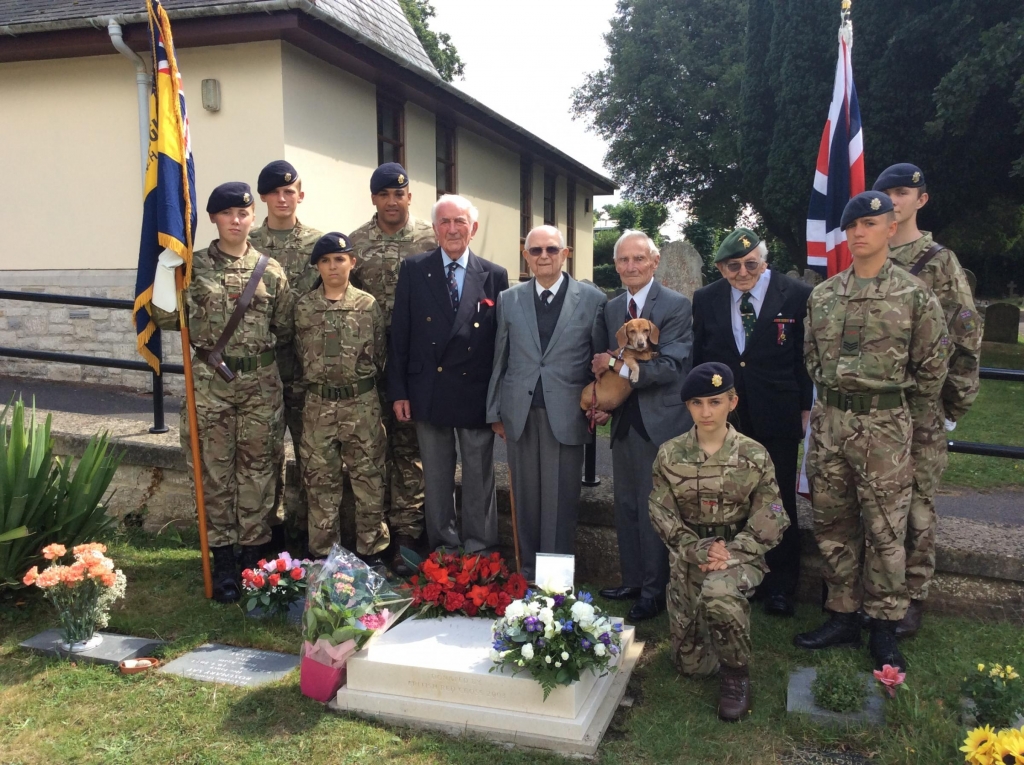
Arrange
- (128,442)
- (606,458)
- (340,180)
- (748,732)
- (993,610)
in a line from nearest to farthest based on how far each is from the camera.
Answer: (748,732)
(993,610)
(128,442)
(606,458)
(340,180)

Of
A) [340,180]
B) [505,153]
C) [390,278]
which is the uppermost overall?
[505,153]

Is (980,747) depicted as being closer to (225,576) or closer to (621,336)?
(621,336)

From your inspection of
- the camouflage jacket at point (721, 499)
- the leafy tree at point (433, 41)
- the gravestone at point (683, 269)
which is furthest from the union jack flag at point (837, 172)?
the leafy tree at point (433, 41)

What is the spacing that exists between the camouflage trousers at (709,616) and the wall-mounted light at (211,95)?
298 inches

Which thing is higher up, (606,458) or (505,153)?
(505,153)

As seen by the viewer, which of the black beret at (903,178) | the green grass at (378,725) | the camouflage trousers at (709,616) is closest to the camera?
the green grass at (378,725)

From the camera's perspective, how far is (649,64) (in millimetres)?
25984

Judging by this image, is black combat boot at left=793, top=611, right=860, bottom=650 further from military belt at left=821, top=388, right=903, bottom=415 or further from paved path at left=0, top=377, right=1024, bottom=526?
paved path at left=0, top=377, right=1024, bottom=526

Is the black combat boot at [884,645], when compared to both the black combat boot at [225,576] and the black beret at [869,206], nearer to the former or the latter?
the black beret at [869,206]

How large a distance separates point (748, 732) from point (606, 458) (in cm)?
377

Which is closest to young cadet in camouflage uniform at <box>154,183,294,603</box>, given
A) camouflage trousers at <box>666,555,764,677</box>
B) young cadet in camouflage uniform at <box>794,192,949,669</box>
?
camouflage trousers at <box>666,555,764,677</box>

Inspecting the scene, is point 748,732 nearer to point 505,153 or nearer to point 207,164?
point 207,164

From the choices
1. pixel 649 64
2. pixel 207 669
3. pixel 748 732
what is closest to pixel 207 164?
pixel 207 669

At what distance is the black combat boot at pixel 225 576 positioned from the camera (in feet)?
14.0
